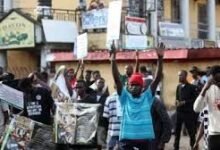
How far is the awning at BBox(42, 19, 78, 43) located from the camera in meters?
22.9

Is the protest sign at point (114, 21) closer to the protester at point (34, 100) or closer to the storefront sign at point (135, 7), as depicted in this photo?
the protester at point (34, 100)

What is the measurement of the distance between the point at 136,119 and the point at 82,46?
491 centimetres

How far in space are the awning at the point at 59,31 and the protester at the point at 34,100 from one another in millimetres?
13434

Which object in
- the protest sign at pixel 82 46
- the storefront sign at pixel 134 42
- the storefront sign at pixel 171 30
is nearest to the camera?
the protest sign at pixel 82 46

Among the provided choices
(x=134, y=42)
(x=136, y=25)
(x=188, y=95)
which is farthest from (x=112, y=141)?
(x=136, y=25)

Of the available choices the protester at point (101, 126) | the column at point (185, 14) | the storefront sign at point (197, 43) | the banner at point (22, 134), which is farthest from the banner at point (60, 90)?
the column at point (185, 14)

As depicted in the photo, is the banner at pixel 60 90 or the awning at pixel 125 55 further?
the awning at pixel 125 55

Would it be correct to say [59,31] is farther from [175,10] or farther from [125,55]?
[175,10]

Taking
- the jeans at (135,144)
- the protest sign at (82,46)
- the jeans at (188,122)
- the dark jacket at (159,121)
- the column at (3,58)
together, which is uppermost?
the protest sign at (82,46)

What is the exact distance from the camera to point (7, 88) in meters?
9.23

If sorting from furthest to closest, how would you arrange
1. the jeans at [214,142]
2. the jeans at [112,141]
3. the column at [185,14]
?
the column at [185,14]
the jeans at [112,141]
the jeans at [214,142]

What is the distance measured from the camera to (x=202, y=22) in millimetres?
34750

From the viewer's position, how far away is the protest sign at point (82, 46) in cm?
1130

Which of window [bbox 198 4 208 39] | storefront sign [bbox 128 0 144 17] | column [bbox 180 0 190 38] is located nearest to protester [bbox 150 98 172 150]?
storefront sign [bbox 128 0 144 17]
